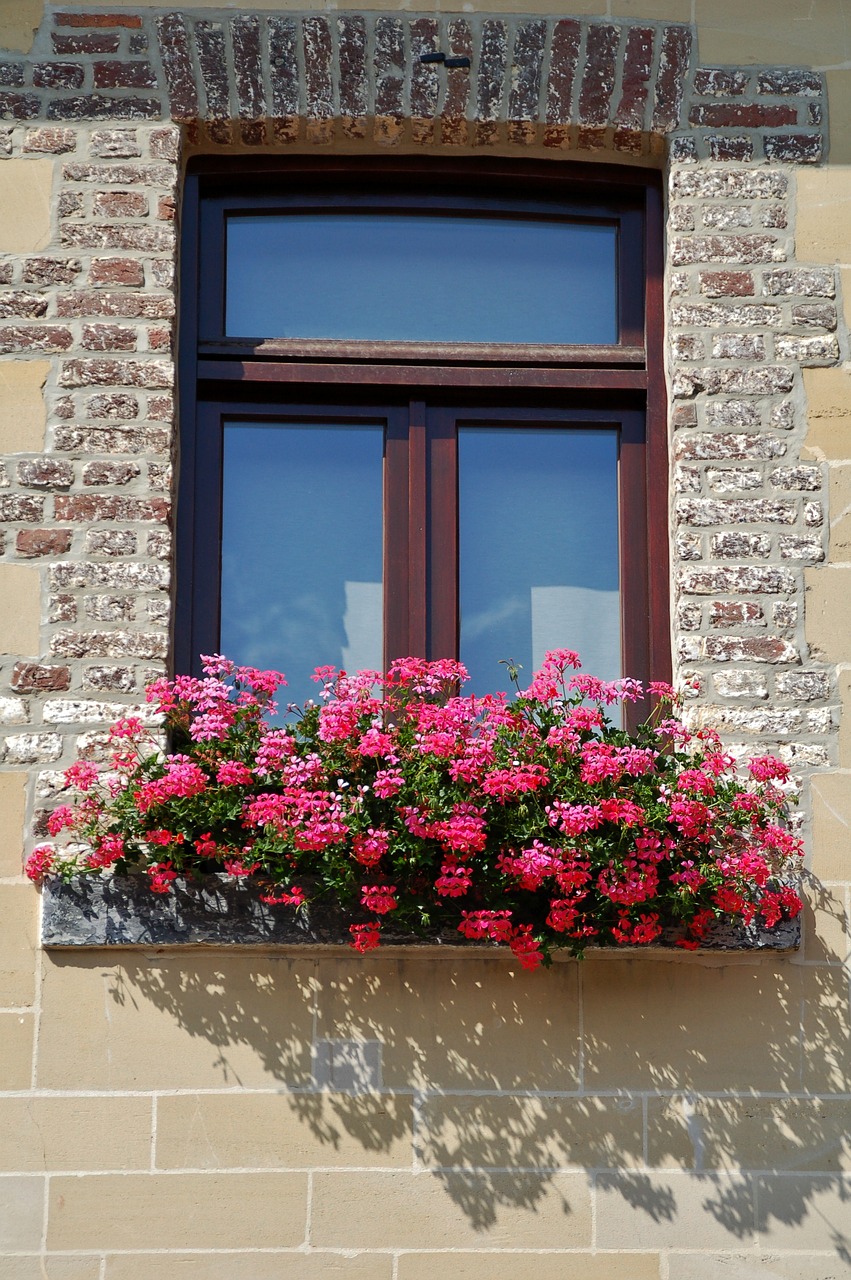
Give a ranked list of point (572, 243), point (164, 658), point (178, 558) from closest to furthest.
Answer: point (164, 658) < point (178, 558) < point (572, 243)

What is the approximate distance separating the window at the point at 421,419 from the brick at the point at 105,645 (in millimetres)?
265

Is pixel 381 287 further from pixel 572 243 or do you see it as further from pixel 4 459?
pixel 4 459

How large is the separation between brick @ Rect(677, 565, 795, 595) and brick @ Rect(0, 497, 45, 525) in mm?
1738

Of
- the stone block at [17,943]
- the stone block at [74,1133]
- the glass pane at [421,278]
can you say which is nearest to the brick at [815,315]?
the glass pane at [421,278]

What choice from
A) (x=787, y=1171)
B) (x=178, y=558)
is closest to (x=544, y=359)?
(x=178, y=558)

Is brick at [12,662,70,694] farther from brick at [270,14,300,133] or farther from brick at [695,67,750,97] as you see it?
brick at [695,67,750,97]

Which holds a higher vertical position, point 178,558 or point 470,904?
point 178,558

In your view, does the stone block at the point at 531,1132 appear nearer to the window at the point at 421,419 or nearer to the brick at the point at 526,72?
the window at the point at 421,419

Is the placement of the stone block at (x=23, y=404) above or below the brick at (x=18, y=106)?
below

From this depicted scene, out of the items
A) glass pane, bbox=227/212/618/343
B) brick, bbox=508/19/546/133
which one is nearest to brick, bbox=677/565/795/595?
glass pane, bbox=227/212/618/343

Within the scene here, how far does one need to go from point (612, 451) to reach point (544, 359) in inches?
A: 13.4

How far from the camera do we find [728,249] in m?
4.33

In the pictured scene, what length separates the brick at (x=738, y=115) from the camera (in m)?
4.40

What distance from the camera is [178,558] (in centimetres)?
432
